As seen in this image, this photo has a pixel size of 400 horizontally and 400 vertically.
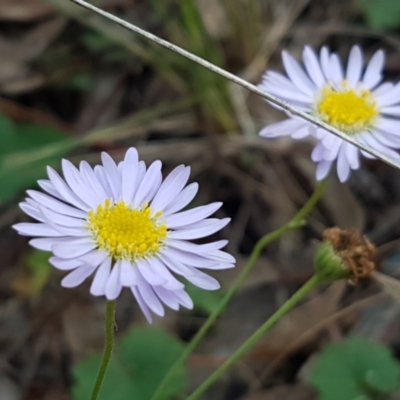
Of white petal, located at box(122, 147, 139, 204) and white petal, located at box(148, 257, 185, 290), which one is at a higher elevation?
white petal, located at box(122, 147, 139, 204)

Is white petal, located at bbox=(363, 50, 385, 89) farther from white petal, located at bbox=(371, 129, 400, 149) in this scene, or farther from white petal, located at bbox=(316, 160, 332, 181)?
white petal, located at bbox=(316, 160, 332, 181)

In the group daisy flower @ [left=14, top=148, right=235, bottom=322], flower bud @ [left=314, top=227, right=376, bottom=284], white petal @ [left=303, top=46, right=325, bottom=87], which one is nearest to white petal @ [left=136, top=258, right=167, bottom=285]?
daisy flower @ [left=14, top=148, right=235, bottom=322]

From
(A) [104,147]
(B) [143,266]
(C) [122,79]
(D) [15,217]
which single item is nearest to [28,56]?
(C) [122,79]

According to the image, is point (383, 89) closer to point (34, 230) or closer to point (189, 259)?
point (189, 259)

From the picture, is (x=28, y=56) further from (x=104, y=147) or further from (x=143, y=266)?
(x=143, y=266)

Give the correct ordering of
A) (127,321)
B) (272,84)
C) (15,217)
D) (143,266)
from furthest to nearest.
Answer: (15,217), (127,321), (272,84), (143,266)

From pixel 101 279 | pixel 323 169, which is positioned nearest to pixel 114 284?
pixel 101 279

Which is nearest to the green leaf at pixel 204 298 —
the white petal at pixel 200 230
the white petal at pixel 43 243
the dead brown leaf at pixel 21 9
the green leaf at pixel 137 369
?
the green leaf at pixel 137 369
